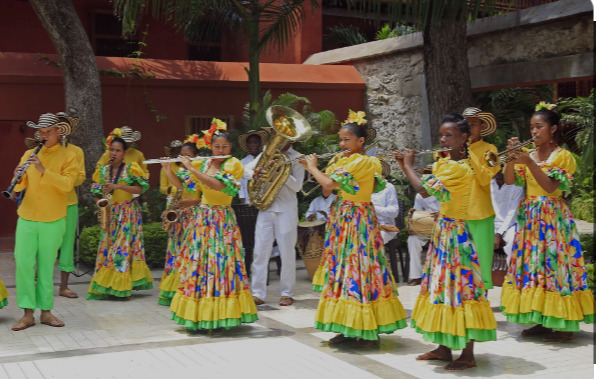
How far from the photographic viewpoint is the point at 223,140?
743 cm

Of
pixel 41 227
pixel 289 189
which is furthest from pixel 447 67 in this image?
pixel 41 227

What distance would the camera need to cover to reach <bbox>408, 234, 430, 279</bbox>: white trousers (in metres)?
9.97

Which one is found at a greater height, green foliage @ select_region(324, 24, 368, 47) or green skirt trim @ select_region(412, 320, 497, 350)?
green foliage @ select_region(324, 24, 368, 47)

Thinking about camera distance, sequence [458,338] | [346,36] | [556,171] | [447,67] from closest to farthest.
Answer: [458,338], [556,171], [447,67], [346,36]

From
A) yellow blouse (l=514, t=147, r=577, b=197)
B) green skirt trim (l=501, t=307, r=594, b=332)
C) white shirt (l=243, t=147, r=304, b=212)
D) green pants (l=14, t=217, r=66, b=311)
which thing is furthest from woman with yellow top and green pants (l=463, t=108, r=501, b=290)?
green pants (l=14, t=217, r=66, b=311)

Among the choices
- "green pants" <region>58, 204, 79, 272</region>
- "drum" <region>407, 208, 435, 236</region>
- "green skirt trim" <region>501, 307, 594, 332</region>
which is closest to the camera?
"green skirt trim" <region>501, 307, 594, 332</region>

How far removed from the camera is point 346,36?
18375 mm

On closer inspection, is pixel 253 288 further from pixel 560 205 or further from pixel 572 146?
pixel 572 146

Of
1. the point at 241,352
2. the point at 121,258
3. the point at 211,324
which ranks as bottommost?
the point at 241,352

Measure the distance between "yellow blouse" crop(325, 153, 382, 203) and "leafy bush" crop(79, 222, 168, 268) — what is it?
506cm

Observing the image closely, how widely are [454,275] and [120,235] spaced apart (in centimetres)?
458

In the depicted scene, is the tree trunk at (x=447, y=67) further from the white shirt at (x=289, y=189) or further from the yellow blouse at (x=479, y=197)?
the yellow blouse at (x=479, y=197)

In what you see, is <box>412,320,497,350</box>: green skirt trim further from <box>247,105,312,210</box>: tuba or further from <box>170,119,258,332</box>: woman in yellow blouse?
<box>247,105,312,210</box>: tuba

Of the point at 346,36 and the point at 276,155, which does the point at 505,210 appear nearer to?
the point at 276,155
